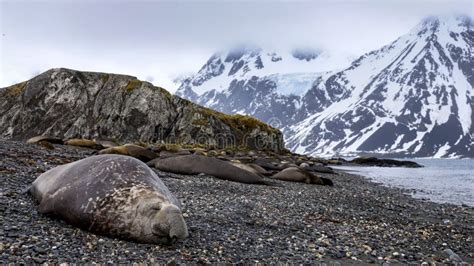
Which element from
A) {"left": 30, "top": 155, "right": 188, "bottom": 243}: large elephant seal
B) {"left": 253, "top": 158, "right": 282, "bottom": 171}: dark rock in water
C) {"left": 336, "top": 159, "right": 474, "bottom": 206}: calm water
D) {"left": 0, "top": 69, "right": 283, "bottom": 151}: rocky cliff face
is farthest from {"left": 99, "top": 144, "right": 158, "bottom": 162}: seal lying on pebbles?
{"left": 0, "top": 69, "right": 283, "bottom": 151}: rocky cliff face

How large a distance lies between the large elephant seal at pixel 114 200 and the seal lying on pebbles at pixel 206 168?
8147 mm

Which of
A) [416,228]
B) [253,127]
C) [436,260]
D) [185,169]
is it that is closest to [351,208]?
[416,228]

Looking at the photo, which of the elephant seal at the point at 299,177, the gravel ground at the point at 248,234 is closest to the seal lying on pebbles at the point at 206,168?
the elephant seal at the point at 299,177

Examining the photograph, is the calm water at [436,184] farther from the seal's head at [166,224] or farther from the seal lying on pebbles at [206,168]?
the seal's head at [166,224]

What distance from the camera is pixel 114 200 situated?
5559mm

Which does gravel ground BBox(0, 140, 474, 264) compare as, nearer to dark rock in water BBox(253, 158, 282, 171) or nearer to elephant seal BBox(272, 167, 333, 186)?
elephant seal BBox(272, 167, 333, 186)

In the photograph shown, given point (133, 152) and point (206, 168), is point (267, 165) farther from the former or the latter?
point (206, 168)

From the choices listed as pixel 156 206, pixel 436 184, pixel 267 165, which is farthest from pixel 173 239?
pixel 436 184

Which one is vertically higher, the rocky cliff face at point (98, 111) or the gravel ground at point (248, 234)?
the rocky cliff face at point (98, 111)

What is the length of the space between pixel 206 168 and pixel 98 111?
3480 cm

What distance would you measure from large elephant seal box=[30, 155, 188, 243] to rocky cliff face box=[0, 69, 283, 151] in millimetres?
40013

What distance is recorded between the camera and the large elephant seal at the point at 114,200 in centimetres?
523

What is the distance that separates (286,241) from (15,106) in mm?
47358

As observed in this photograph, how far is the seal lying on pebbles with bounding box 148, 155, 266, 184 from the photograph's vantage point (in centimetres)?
1442
